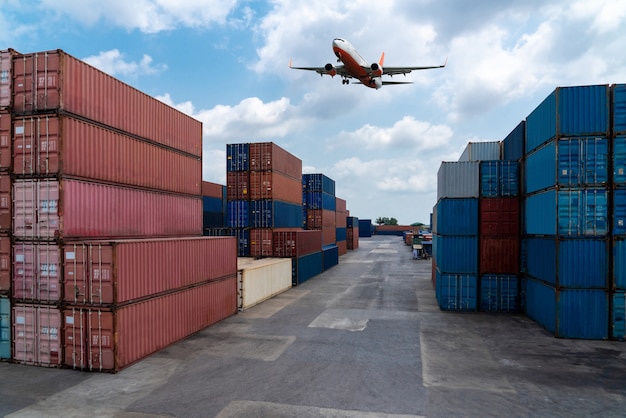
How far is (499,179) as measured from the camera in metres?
23.9

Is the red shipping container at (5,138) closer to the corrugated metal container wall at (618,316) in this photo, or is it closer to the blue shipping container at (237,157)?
the blue shipping container at (237,157)

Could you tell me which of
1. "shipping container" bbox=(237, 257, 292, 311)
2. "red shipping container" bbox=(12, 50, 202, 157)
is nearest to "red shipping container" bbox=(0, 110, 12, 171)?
"red shipping container" bbox=(12, 50, 202, 157)

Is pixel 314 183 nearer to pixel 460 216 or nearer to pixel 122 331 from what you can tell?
pixel 460 216

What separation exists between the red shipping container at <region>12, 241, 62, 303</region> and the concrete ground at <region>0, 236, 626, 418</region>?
9.25 ft

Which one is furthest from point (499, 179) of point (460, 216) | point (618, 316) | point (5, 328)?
point (5, 328)

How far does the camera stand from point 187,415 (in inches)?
421

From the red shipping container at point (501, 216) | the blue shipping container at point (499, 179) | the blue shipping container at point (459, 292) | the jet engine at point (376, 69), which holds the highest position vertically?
the jet engine at point (376, 69)

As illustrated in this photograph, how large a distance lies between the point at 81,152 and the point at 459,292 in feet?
72.7

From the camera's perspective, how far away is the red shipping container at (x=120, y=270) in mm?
14227

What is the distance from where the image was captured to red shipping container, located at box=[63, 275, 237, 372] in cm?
1415

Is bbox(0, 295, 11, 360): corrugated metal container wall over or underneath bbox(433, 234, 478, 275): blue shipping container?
underneath

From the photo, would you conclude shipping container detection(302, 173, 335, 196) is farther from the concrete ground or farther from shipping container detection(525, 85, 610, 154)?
shipping container detection(525, 85, 610, 154)

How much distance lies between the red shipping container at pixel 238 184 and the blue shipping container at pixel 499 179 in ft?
64.8

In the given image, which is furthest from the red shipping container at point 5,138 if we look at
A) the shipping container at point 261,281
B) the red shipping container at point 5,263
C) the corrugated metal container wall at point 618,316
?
the corrugated metal container wall at point 618,316
